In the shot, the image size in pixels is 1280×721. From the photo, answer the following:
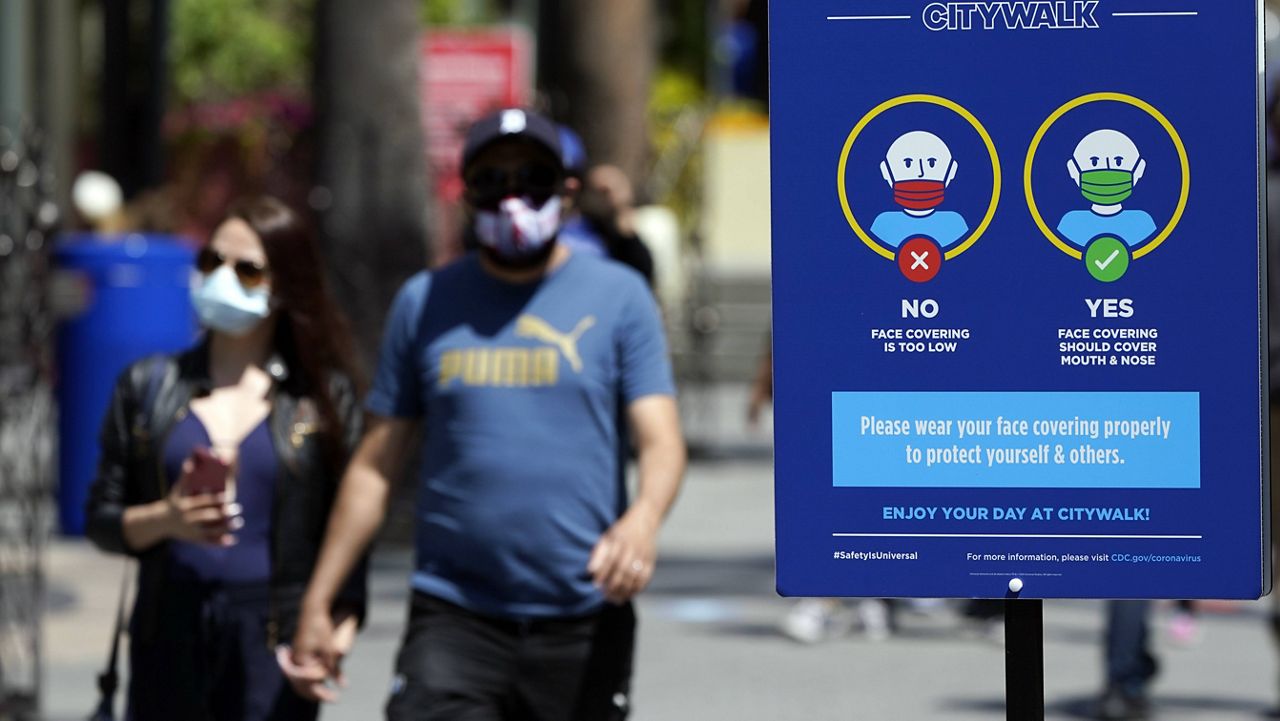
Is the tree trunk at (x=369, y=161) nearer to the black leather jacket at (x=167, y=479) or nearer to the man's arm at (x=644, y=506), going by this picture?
the black leather jacket at (x=167, y=479)

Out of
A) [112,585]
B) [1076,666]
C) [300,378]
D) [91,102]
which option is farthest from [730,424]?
[91,102]

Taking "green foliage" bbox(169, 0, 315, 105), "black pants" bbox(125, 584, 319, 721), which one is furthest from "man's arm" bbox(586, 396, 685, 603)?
"green foliage" bbox(169, 0, 315, 105)

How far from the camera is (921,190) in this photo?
3477 mm

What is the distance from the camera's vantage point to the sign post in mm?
3436

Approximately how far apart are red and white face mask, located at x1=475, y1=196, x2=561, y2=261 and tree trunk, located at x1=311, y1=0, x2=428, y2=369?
25.2 ft

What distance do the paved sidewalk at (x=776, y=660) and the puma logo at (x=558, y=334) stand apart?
11.6ft

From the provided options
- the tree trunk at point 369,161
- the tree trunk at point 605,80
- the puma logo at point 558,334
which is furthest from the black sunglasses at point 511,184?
the tree trunk at point 605,80

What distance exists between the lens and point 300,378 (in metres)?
5.35

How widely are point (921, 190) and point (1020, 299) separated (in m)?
0.21

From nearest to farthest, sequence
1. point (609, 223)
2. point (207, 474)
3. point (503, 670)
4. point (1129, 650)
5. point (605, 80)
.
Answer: point (207, 474) → point (503, 670) → point (1129, 650) → point (609, 223) → point (605, 80)

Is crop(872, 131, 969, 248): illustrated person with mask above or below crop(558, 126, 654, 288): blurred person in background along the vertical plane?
above

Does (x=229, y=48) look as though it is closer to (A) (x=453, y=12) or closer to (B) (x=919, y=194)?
(A) (x=453, y=12)

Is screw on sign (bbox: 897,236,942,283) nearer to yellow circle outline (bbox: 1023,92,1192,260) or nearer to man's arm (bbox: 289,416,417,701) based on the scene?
yellow circle outline (bbox: 1023,92,1192,260)

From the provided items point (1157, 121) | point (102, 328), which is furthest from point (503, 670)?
point (102, 328)
